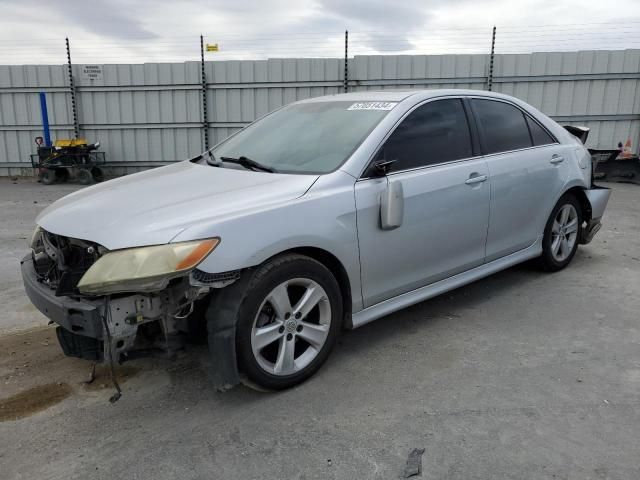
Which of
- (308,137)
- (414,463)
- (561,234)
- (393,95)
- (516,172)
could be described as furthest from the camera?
(561,234)

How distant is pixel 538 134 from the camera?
454cm

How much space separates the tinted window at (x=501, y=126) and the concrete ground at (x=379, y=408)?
1253mm

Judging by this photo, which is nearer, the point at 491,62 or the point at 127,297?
the point at 127,297

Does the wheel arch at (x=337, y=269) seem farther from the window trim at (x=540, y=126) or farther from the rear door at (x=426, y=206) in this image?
the window trim at (x=540, y=126)

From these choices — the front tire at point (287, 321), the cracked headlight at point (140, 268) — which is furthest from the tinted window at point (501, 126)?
the cracked headlight at point (140, 268)

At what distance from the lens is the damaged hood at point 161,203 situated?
2.54m

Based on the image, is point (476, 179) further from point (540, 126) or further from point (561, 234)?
point (561, 234)

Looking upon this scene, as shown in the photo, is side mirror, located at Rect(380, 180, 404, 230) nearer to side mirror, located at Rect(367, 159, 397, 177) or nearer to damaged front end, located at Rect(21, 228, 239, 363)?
side mirror, located at Rect(367, 159, 397, 177)

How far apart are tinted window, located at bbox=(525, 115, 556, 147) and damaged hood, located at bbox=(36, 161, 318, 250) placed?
2.37 m

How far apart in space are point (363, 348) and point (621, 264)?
3.18 m

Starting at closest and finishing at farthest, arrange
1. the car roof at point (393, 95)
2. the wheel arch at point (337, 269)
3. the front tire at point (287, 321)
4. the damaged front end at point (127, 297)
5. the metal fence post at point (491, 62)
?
1. the damaged front end at point (127, 297)
2. the front tire at point (287, 321)
3. the wheel arch at point (337, 269)
4. the car roof at point (393, 95)
5. the metal fence post at point (491, 62)

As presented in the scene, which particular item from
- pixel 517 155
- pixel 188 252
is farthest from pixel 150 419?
pixel 517 155

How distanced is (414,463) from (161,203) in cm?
175

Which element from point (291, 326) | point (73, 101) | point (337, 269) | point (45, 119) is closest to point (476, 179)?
point (337, 269)
